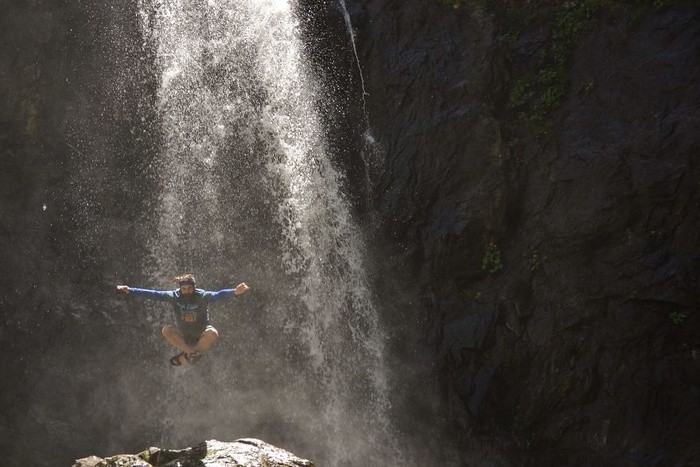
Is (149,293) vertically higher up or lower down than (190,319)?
higher up

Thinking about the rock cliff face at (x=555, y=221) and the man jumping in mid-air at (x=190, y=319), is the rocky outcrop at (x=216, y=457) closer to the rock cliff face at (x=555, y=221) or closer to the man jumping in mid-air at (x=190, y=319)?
the man jumping in mid-air at (x=190, y=319)

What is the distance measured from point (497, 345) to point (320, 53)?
7.62 meters

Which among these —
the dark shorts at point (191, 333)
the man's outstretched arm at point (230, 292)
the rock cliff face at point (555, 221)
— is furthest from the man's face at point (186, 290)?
the rock cliff face at point (555, 221)

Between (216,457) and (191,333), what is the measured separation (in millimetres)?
3240

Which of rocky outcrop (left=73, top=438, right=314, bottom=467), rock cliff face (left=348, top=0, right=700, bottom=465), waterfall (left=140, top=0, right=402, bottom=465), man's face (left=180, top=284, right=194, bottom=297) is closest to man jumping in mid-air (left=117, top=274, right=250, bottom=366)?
man's face (left=180, top=284, right=194, bottom=297)

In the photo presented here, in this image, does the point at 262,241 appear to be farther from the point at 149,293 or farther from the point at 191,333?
the point at 149,293

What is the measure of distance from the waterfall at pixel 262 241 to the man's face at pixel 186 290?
3705mm

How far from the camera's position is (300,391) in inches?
516

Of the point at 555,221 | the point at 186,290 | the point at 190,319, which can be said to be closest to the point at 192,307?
the point at 190,319

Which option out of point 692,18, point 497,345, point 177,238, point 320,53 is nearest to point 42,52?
point 177,238

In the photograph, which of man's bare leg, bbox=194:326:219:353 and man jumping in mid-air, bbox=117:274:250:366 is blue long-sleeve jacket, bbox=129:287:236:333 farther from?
man's bare leg, bbox=194:326:219:353

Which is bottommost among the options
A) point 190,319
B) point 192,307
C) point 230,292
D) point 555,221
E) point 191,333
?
point 191,333

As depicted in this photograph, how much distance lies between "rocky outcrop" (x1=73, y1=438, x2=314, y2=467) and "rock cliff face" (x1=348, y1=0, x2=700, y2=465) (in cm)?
491

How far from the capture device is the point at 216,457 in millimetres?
7406
